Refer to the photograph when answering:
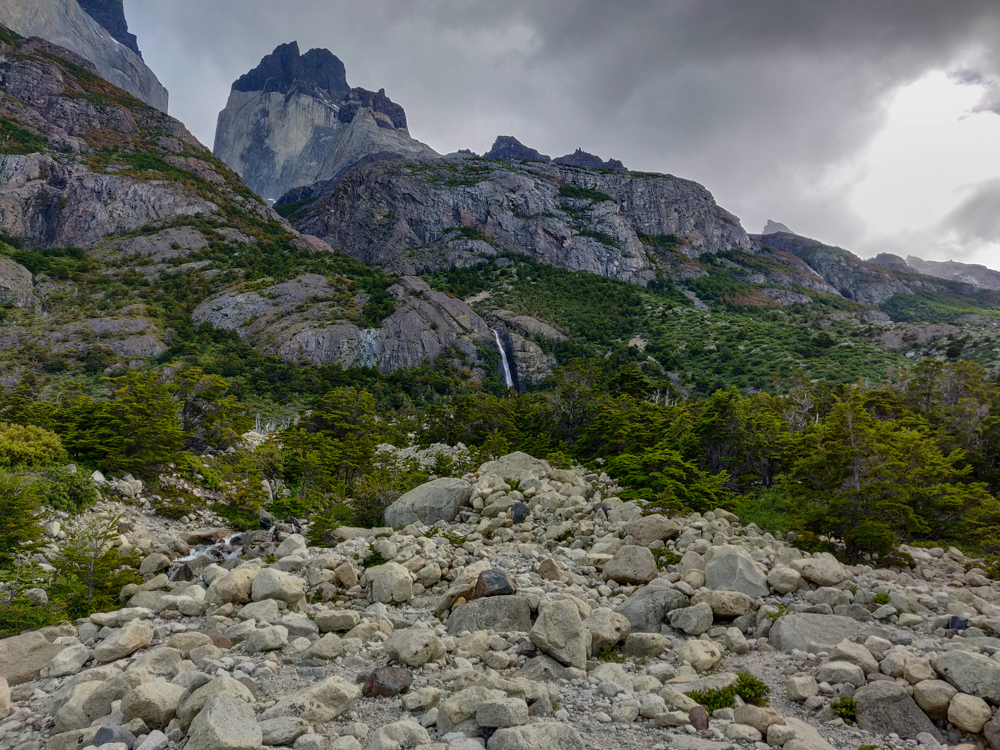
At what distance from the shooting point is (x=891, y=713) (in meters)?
6.25

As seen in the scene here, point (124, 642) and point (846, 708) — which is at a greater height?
point (846, 708)

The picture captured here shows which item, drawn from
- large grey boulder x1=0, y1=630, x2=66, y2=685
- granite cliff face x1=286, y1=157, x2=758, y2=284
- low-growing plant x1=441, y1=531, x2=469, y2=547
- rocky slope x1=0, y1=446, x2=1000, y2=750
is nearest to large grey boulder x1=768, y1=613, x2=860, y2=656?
rocky slope x1=0, y1=446, x2=1000, y2=750

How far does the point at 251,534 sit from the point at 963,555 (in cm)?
2181

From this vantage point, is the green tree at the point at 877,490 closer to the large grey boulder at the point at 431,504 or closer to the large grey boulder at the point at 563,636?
the large grey boulder at the point at 563,636

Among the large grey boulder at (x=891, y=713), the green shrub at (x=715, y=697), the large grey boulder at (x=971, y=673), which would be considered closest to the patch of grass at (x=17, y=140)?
the green shrub at (x=715, y=697)

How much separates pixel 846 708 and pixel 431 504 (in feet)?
43.4

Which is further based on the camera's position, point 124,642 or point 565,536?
point 565,536

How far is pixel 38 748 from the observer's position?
586 centimetres

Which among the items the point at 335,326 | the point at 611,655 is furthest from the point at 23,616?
the point at 335,326

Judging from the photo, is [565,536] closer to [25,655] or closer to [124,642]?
[124,642]

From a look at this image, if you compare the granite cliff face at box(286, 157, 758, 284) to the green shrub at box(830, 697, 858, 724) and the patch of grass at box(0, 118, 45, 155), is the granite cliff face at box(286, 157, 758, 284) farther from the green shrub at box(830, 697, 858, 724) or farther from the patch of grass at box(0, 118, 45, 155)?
the green shrub at box(830, 697, 858, 724)

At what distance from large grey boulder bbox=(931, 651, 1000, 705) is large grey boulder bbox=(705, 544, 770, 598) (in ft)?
12.1

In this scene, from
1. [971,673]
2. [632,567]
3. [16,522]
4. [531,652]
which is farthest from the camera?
[16,522]

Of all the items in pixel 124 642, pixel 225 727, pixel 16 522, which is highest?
pixel 225 727
